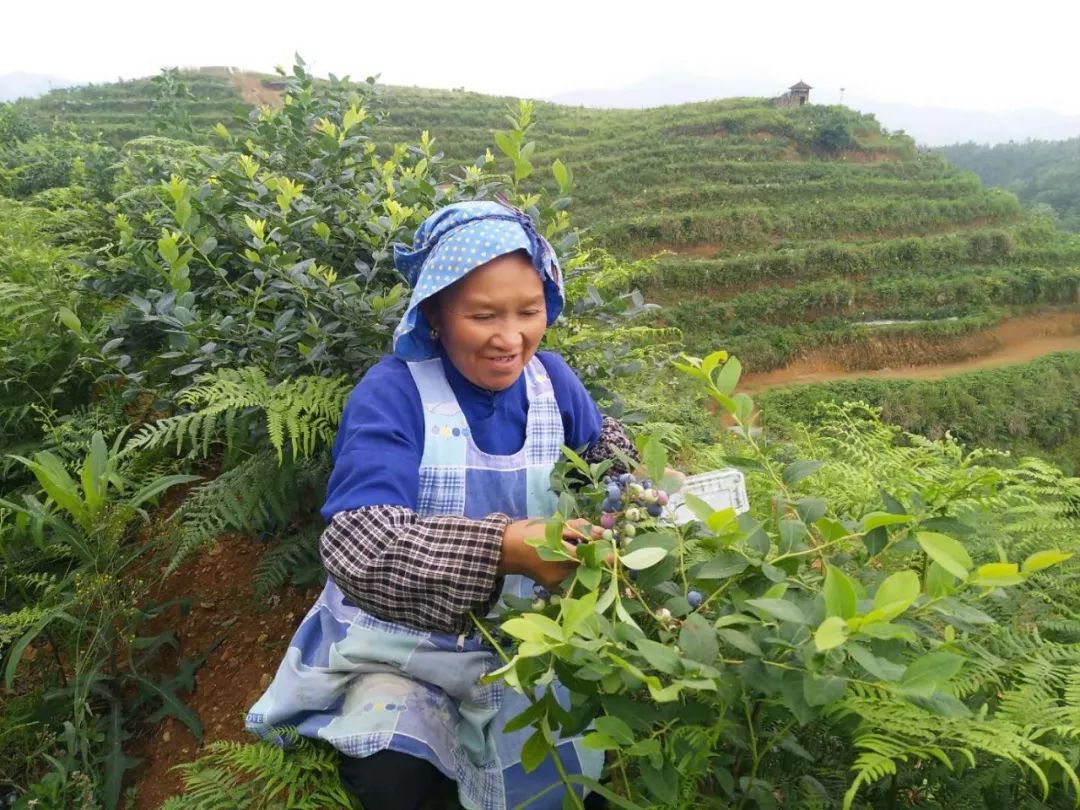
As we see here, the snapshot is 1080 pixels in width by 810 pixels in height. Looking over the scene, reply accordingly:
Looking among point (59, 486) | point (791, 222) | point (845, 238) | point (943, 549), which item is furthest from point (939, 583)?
point (845, 238)

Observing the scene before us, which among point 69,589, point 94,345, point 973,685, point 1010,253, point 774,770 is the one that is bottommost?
point 1010,253

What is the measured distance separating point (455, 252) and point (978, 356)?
2853 cm

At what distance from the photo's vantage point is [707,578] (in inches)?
33.5

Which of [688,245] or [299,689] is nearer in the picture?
[299,689]

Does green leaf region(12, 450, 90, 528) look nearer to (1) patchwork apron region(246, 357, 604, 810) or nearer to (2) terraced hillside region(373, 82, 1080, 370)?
(1) patchwork apron region(246, 357, 604, 810)

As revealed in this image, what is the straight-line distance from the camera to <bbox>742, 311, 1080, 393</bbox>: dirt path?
74.5 feet

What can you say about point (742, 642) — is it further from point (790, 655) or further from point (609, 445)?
point (609, 445)

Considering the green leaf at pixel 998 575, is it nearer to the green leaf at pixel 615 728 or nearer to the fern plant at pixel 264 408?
the green leaf at pixel 615 728

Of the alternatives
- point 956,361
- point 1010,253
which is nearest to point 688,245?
point 956,361

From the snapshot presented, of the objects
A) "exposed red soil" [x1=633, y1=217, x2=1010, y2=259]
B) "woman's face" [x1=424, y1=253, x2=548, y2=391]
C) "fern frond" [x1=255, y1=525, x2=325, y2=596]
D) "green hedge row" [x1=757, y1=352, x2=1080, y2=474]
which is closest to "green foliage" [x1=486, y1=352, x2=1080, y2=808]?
"woman's face" [x1=424, y1=253, x2=548, y2=391]

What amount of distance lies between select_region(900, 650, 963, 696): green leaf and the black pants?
3.49ft

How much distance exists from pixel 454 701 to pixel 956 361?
27641 mm

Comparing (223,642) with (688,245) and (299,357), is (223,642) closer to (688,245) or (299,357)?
(299,357)

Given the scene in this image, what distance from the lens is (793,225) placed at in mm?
27500
